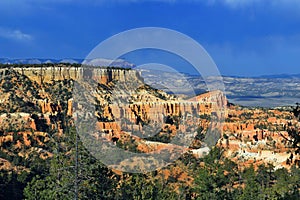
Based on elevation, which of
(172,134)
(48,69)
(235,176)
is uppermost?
(48,69)

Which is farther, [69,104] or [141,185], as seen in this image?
[69,104]

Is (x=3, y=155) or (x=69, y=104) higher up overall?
(x=69, y=104)

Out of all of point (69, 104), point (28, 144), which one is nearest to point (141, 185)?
point (28, 144)

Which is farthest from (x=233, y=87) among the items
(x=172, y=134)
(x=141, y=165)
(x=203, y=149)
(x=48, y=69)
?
(x=141, y=165)

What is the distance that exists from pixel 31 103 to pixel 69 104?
4.93 meters

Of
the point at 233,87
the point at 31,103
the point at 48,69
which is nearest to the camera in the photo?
the point at 31,103

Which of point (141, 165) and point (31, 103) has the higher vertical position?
point (31, 103)

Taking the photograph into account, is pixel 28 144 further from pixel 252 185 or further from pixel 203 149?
pixel 252 185

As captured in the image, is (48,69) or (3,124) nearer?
(3,124)

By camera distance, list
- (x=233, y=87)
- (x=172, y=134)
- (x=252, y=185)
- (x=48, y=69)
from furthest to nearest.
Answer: (x=233, y=87) < (x=48, y=69) < (x=172, y=134) < (x=252, y=185)

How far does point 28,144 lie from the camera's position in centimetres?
4938

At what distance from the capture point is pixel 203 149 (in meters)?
46.4

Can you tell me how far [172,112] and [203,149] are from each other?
17.1ft

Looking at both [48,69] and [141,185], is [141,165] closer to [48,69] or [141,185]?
[141,185]
